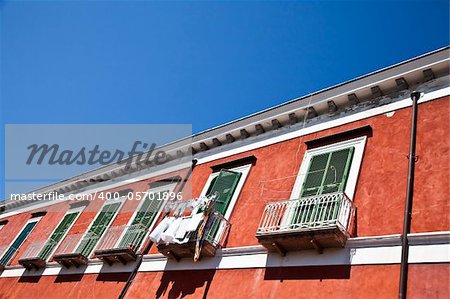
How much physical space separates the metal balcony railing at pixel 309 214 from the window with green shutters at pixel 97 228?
6732mm

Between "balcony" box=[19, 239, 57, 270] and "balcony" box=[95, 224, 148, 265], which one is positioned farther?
"balcony" box=[19, 239, 57, 270]

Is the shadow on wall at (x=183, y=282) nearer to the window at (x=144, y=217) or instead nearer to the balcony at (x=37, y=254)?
the window at (x=144, y=217)

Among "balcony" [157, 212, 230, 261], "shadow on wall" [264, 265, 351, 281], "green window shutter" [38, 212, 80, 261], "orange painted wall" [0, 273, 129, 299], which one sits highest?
"green window shutter" [38, 212, 80, 261]

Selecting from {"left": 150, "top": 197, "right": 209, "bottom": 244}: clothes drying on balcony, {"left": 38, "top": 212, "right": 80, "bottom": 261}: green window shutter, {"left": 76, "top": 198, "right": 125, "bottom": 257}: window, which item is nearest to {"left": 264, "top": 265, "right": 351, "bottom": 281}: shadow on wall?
{"left": 150, "top": 197, "right": 209, "bottom": 244}: clothes drying on balcony

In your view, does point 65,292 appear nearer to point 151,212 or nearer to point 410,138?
point 151,212

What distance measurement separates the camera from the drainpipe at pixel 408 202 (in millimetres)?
5672

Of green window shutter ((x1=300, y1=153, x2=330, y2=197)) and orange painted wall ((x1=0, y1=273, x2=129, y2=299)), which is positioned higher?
green window shutter ((x1=300, y1=153, x2=330, y2=197))

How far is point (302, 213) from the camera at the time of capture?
752cm

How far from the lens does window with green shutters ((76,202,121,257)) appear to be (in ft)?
40.5

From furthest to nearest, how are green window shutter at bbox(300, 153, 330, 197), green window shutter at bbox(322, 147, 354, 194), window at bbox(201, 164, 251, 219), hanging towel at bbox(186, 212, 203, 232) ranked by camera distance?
window at bbox(201, 164, 251, 219)
hanging towel at bbox(186, 212, 203, 232)
green window shutter at bbox(300, 153, 330, 197)
green window shutter at bbox(322, 147, 354, 194)

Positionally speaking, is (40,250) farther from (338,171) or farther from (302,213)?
(338,171)

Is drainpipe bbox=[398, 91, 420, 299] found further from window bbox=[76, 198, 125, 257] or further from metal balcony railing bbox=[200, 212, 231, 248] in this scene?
window bbox=[76, 198, 125, 257]

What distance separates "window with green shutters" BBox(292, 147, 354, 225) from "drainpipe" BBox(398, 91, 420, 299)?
1145mm

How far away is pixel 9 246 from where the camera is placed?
16.2 metres
